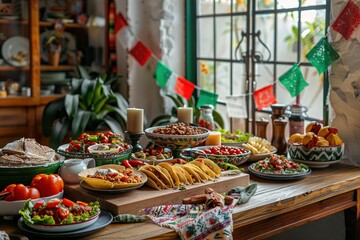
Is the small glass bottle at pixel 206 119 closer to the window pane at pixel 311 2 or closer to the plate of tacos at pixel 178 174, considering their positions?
the plate of tacos at pixel 178 174

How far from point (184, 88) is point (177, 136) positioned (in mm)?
1565

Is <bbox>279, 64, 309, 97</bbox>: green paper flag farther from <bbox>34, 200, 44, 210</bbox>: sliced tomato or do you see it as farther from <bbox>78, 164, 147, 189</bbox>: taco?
<bbox>34, 200, 44, 210</bbox>: sliced tomato

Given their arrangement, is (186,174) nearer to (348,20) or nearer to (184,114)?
(184,114)

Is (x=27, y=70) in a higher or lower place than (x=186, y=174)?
higher

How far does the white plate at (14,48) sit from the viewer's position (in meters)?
4.59

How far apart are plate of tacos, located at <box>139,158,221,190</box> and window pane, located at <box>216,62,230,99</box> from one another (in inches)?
77.6

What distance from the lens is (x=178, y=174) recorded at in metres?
2.29

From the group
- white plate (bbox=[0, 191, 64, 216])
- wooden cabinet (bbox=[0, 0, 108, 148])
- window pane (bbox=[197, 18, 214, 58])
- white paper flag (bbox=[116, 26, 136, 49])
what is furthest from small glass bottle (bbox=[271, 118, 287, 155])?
wooden cabinet (bbox=[0, 0, 108, 148])

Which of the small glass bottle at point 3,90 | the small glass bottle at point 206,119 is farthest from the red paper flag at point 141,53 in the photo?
the small glass bottle at point 206,119

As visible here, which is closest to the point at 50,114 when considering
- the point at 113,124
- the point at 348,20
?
the point at 113,124

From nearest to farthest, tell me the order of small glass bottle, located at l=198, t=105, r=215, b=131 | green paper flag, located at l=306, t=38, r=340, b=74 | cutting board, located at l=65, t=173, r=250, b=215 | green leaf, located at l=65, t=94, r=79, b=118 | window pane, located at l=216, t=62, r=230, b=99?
cutting board, located at l=65, t=173, r=250, b=215
green paper flag, located at l=306, t=38, r=340, b=74
small glass bottle, located at l=198, t=105, r=215, b=131
green leaf, located at l=65, t=94, r=79, b=118
window pane, located at l=216, t=62, r=230, b=99

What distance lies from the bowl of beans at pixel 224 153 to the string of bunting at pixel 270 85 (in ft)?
1.98

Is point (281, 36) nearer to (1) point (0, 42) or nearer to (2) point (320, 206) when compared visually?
(1) point (0, 42)

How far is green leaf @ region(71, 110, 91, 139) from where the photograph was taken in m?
3.92
